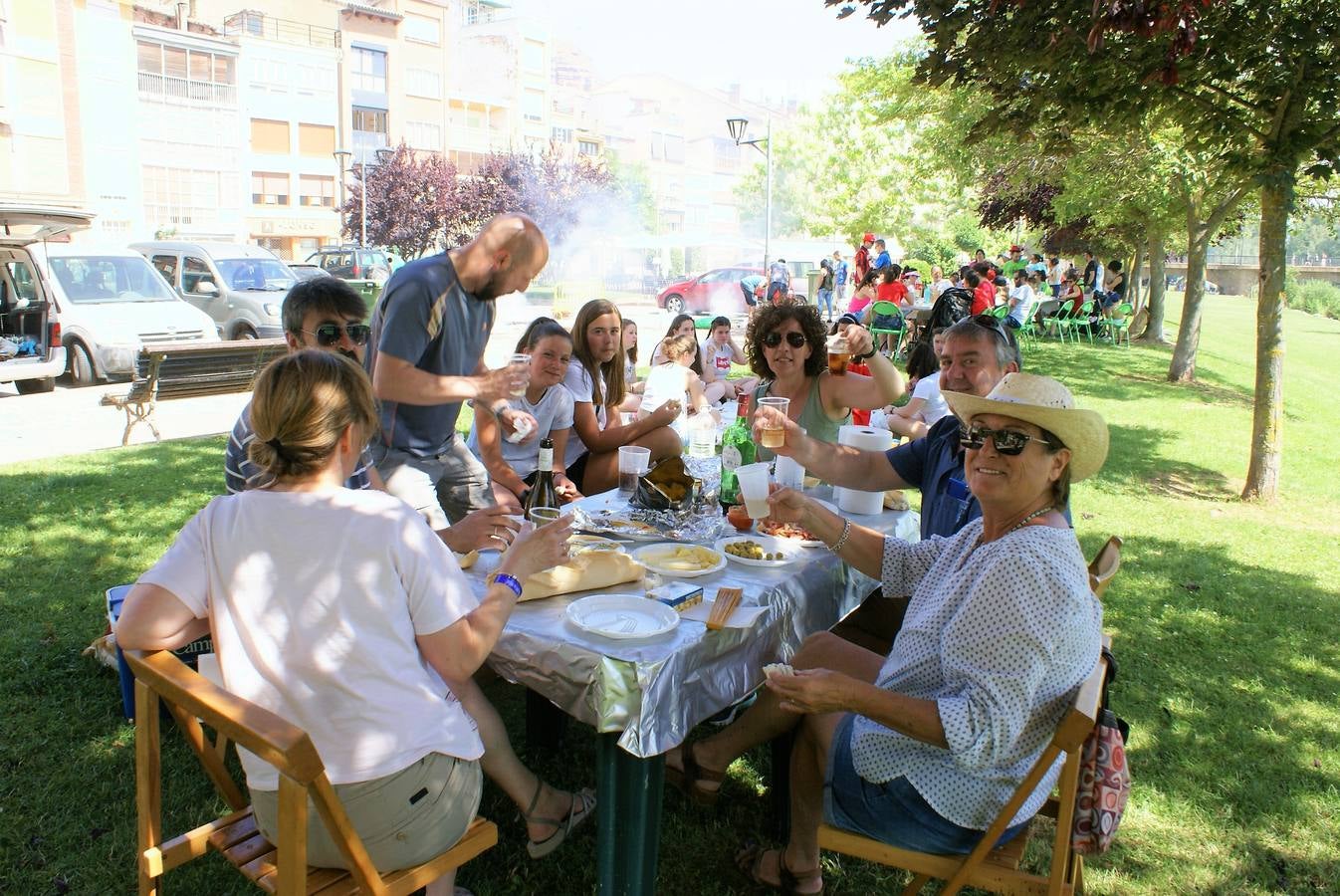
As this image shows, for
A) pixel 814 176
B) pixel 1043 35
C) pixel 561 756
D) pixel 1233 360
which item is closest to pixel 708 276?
pixel 1233 360

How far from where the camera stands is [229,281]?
1514 centimetres

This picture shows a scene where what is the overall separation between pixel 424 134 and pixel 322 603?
65.1m

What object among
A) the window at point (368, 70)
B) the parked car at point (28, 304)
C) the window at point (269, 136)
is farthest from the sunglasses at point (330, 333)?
the window at point (368, 70)

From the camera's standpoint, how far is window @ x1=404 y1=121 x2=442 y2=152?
59944 millimetres

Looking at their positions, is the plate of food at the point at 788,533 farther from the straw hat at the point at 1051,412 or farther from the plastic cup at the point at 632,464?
the straw hat at the point at 1051,412

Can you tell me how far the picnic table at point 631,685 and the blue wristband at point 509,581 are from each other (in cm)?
20

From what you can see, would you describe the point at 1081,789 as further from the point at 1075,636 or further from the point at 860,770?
the point at 860,770

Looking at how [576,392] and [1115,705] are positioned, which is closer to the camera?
[1115,705]

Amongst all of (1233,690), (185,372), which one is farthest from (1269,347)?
(185,372)

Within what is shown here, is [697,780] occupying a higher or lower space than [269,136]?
lower

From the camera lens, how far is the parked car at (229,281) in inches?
566

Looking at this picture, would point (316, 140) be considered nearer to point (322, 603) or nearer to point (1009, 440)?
point (322, 603)

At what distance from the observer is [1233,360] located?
64.1 ft

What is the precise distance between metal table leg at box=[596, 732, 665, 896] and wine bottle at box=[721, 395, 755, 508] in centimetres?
137
